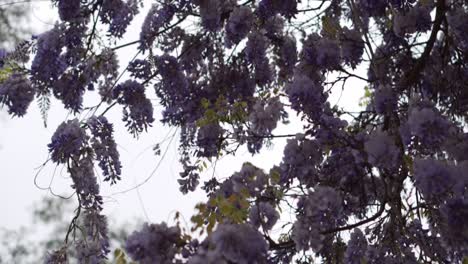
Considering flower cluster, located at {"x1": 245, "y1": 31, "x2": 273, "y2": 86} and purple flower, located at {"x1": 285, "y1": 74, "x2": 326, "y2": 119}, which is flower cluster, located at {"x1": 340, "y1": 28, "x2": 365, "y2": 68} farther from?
purple flower, located at {"x1": 285, "y1": 74, "x2": 326, "y2": 119}

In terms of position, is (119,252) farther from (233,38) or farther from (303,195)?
(233,38)

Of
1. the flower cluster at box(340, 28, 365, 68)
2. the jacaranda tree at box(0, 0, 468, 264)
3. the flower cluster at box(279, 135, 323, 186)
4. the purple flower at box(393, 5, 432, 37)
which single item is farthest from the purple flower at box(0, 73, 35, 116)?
the purple flower at box(393, 5, 432, 37)

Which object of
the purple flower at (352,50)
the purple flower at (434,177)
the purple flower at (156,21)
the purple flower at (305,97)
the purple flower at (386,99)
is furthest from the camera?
the purple flower at (156,21)

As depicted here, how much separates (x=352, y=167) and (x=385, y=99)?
0.33m

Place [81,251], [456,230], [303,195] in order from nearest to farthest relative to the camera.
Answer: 1. [456,230]
2. [303,195]
3. [81,251]

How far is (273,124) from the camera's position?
2.58 m

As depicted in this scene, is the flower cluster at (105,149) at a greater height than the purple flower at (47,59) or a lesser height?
lesser

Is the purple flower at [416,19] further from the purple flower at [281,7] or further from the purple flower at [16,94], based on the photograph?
the purple flower at [16,94]

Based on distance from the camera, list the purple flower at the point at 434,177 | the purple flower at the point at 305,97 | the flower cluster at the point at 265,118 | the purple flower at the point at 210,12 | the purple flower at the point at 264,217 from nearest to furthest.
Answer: the purple flower at the point at 434,177 < the purple flower at the point at 264,217 < the purple flower at the point at 305,97 < the flower cluster at the point at 265,118 < the purple flower at the point at 210,12

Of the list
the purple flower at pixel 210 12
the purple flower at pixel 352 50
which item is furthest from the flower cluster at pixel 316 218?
the purple flower at pixel 210 12

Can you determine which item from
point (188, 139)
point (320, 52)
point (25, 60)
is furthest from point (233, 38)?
point (25, 60)

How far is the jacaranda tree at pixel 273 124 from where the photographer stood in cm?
183

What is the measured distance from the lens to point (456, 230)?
1790mm

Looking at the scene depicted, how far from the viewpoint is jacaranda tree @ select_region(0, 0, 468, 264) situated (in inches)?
71.9
